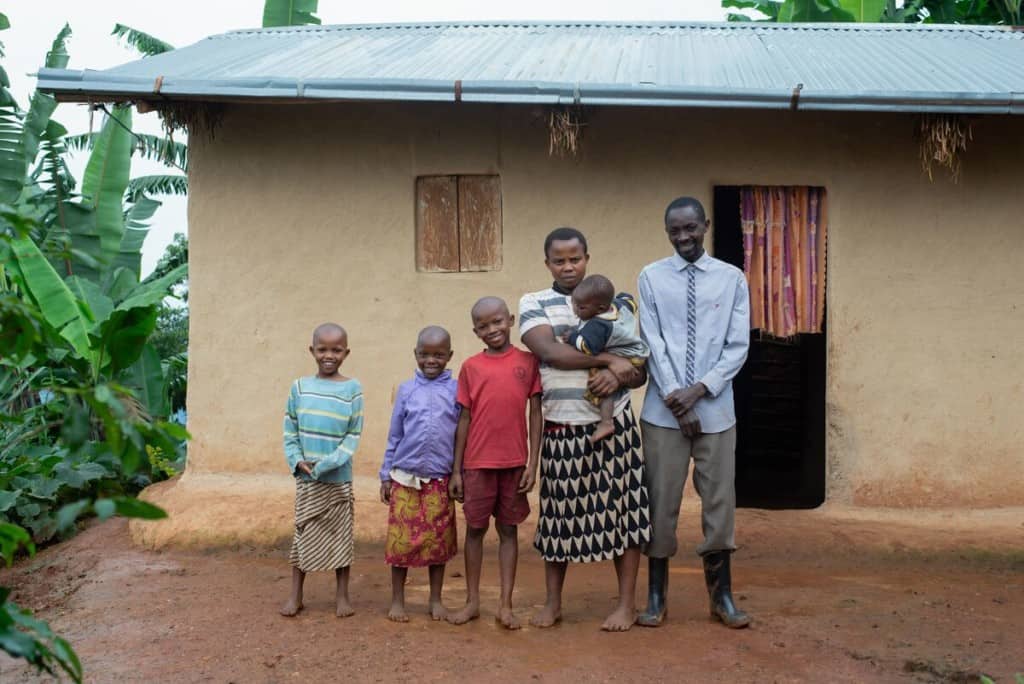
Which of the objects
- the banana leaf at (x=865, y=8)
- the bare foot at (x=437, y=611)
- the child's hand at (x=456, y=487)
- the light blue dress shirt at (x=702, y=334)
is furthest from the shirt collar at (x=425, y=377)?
the banana leaf at (x=865, y=8)

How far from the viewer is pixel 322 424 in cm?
461

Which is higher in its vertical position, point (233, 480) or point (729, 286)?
point (729, 286)

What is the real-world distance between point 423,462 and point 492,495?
32 cm

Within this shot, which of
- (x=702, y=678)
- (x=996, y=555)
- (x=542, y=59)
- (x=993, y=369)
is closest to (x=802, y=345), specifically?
(x=993, y=369)

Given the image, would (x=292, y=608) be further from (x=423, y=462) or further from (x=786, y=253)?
(x=786, y=253)

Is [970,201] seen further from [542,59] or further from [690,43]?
[542,59]

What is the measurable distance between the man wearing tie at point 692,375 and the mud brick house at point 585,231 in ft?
4.71

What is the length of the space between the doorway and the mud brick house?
462mm

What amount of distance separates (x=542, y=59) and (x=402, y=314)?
1.64 metres

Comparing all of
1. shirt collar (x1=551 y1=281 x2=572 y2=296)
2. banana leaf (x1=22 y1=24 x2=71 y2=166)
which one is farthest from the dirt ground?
banana leaf (x1=22 y1=24 x2=71 y2=166)

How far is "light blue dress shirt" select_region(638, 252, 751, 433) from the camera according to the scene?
439 centimetres

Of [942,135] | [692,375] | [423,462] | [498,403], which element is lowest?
[423,462]

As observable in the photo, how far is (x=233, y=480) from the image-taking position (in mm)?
6102

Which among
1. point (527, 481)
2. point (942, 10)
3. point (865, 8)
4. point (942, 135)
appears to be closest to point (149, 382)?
point (527, 481)
